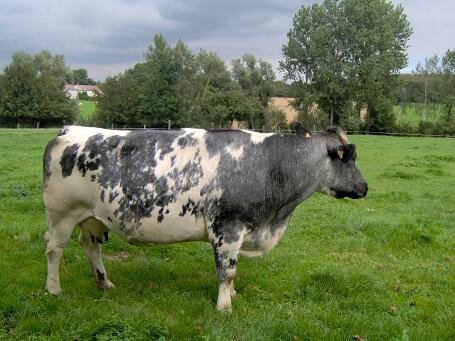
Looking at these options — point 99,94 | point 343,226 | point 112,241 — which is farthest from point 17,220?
point 99,94

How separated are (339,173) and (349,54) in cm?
5784

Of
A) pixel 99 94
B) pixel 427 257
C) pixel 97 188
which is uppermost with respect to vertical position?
pixel 99 94

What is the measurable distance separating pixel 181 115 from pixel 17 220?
2166 inches

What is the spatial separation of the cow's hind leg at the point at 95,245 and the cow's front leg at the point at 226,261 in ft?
5.19

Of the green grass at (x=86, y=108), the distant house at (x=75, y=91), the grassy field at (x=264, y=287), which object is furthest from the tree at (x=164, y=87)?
the grassy field at (x=264, y=287)

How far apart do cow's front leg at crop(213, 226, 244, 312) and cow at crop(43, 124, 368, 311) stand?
1 centimetres

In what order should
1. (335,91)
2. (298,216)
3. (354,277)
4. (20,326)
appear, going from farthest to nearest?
(335,91)
(298,216)
(354,277)
(20,326)

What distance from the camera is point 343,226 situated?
413 inches

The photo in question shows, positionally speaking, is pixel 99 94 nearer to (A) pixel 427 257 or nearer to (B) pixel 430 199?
(B) pixel 430 199

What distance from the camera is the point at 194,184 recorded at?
5.90 meters

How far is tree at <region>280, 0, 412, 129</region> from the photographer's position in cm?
5925

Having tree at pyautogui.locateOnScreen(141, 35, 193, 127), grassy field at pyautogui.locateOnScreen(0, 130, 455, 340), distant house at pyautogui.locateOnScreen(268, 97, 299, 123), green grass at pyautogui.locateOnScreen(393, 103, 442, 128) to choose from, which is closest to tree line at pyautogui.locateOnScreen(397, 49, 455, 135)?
green grass at pyautogui.locateOnScreen(393, 103, 442, 128)

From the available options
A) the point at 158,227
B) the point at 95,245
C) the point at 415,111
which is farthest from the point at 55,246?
the point at 415,111

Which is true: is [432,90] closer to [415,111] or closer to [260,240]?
[415,111]
